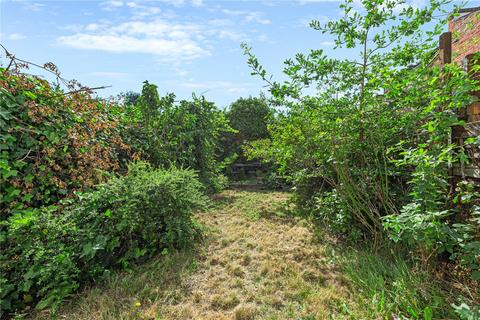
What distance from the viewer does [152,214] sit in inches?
115

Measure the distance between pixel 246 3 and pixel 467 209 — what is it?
3.63 m

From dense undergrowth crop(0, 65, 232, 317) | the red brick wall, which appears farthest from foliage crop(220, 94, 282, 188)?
dense undergrowth crop(0, 65, 232, 317)

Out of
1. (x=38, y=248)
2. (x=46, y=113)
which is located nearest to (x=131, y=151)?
(x=46, y=113)

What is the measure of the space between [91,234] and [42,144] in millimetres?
1286

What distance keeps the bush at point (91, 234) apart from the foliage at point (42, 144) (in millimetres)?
275

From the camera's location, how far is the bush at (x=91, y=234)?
6.90ft

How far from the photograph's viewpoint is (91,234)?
7.87ft

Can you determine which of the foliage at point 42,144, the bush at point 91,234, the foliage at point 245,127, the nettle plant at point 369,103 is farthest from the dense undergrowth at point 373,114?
the foliage at point 245,127

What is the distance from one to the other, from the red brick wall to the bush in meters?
3.41

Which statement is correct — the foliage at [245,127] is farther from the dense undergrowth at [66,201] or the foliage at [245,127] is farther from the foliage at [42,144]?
the foliage at [42,144]

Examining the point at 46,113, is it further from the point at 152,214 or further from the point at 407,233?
the point at 407,233

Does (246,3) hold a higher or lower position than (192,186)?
higher

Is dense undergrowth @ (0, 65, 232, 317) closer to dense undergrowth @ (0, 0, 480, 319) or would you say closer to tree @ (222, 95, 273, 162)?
dense undergrowth @ (0, 0, 480, 319)

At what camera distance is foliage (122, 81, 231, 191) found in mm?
4840
